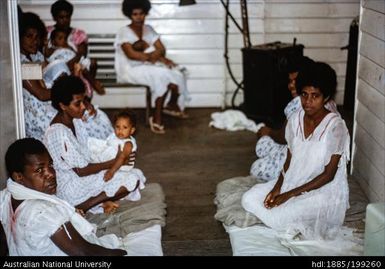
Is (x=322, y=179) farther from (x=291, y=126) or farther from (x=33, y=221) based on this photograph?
(x=33, y=221)

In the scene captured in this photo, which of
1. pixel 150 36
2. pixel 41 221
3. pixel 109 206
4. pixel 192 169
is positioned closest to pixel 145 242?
pixel 109 206

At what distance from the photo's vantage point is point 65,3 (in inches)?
249

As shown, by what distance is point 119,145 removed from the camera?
15.2 ft

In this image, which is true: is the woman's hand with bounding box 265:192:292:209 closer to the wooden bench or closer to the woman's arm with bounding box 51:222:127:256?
the woman's arm with bounding box 51:222:127:256

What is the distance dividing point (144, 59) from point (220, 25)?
1.09 metres

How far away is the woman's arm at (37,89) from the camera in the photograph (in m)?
5.01

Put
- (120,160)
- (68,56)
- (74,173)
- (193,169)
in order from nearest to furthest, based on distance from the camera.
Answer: (74,173) → (120,160) → (193,169) → (68,56)

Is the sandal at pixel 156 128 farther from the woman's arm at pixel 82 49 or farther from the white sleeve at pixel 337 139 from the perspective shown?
the white sleeve at pixel 337 139

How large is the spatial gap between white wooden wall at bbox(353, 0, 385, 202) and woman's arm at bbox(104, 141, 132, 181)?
1.74 metres

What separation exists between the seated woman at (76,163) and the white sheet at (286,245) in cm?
93

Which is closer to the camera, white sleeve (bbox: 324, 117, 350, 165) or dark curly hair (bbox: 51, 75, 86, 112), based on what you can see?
white sleeve (bbox: 324, 117, 350, 165)

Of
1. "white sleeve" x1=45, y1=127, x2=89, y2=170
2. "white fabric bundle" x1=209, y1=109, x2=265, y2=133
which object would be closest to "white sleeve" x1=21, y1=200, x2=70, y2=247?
"white sleeve" x1=45, y1=127, x2=89, y2=170

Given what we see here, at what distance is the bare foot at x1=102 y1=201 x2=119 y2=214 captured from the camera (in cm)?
445

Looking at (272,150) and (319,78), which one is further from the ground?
(319,78)
